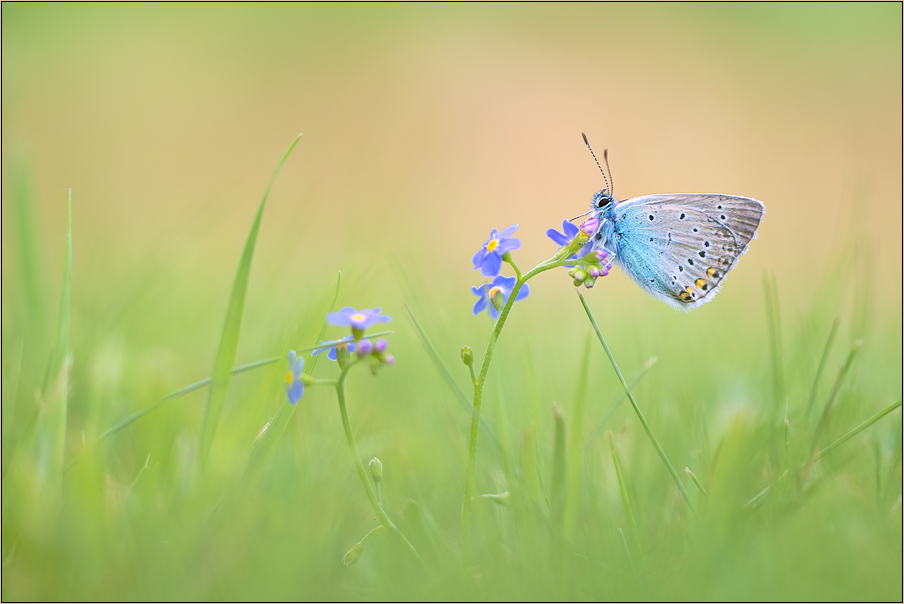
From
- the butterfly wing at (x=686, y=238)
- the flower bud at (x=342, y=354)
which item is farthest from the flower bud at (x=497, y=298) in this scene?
the butterfly wing at (x=686, y=238)

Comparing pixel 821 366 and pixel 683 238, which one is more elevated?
pixel 683 238

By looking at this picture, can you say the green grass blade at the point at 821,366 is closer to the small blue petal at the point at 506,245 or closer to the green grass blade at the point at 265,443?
the small blue petal at the point at 506,245

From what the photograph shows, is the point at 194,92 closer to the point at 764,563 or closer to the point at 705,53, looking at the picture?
the point at 705,53

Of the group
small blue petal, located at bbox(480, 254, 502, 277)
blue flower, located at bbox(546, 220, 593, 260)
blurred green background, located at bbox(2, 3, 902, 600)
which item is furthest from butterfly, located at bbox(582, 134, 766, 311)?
small blue petal, located at bbox(480, 254, 502, 277)

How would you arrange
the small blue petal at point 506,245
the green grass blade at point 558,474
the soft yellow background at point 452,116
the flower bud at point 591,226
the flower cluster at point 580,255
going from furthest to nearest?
the soft yellow background at point 452,116, the flower bud at point 591,226, the flower cluster at point 580,255, the small blue petal at point 506,245, the green grass blade at point 558,474

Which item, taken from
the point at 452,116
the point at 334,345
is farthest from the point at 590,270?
the point at 452,116

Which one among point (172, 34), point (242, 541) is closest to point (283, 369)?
point (242, 541)

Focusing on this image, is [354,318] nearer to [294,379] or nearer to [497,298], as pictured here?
[294,379]
